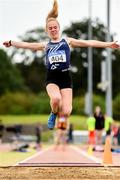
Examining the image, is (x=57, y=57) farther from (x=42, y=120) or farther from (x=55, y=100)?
(x=42, y=120)

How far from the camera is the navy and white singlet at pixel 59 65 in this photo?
1082 centimetres

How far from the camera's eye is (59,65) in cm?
1084

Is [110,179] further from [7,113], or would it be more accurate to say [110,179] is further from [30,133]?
[7,113]

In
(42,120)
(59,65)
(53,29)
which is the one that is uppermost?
(53,29)

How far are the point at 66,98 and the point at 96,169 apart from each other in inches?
63.4

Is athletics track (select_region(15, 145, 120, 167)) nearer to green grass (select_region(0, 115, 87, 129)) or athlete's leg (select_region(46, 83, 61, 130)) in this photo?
athlete's leg (select_region(46, 83, 61, 130))

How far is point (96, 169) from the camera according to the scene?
11.4m

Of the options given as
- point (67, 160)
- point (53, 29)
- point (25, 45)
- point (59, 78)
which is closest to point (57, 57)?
point (59, 78)

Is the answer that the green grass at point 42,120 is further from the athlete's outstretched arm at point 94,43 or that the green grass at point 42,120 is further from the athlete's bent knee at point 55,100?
the athlete's bent knee at point 55,100

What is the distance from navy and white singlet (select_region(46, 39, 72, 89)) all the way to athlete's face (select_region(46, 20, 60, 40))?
0.15 metres

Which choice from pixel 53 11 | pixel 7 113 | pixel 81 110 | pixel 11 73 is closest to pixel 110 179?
pixel 53 11

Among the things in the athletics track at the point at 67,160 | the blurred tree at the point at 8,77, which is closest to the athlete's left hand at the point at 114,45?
the athletics track at the point at 67,160

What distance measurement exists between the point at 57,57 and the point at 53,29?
0.52 meters

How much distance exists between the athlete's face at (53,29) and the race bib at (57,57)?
0.32 m
